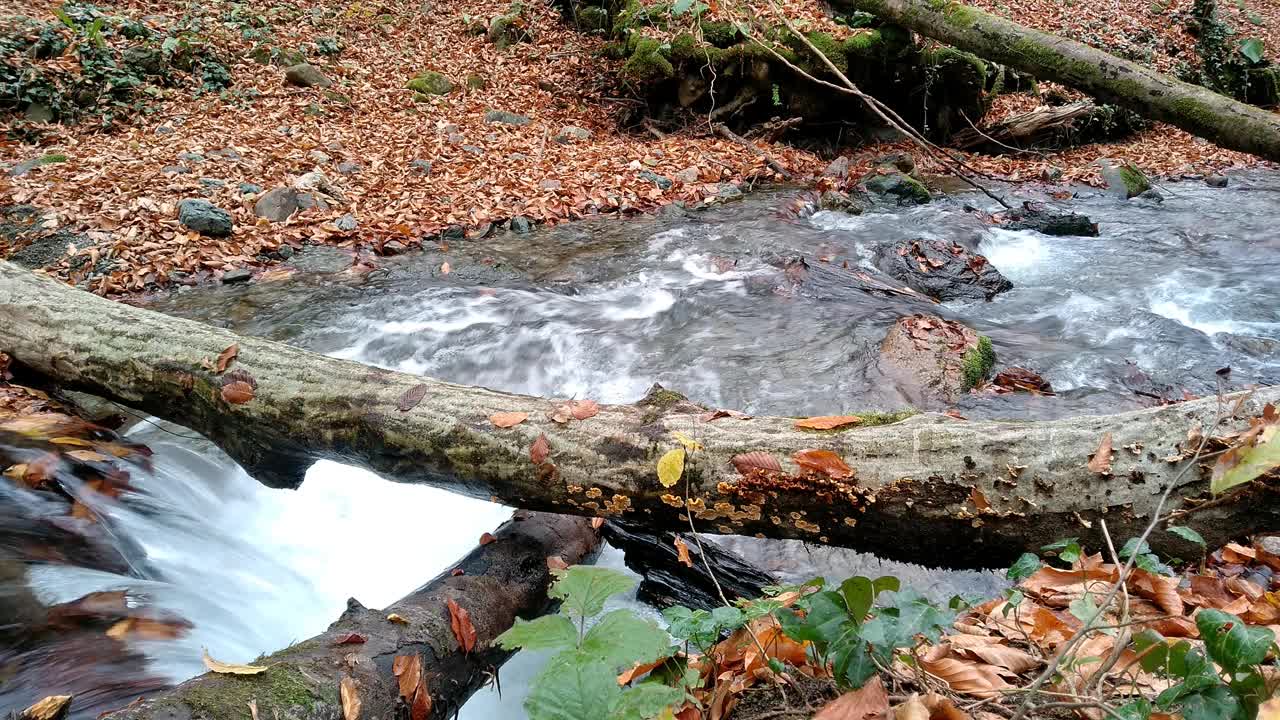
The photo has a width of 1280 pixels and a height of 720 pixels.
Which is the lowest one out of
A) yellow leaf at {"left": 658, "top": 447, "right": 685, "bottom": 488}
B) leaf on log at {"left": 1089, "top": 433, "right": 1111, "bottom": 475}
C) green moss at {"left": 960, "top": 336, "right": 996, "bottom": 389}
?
green moss at {"left": 960, "top": 336, "right": 996, "bottom": 389}

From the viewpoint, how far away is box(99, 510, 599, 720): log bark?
1892mm

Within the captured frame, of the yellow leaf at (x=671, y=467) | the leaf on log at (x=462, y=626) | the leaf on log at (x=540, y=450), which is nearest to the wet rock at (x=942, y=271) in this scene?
the yellow leaf at (x=671, y=467)

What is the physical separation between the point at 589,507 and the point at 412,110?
898 centimetres

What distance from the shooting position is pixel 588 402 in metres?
2.80

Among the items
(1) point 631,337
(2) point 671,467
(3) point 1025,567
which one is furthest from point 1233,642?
(1) point 631,337

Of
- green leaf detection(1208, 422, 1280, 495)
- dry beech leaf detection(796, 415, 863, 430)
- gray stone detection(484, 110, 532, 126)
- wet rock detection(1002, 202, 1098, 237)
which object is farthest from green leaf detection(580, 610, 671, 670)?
gray stone detection(484, 110, 532, 126)

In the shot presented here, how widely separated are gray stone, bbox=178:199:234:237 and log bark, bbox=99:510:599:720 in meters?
5.33

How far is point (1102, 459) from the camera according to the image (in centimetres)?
218

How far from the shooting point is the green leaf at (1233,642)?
138 centimetres

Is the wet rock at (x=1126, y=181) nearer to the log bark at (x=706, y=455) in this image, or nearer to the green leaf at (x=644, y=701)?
the log bark at (x=706, y=455)

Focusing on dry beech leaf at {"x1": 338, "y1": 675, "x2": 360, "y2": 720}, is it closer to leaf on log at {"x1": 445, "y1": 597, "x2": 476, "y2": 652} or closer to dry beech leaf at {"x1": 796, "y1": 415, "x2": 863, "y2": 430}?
leaf on log at {"x1": 445, "y1": 597, "x2": 476, "y2": 652}

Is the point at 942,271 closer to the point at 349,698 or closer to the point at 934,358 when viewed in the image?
the point at 934,358

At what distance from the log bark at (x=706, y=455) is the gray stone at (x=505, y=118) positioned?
743 cm

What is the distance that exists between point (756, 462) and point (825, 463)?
22cm
